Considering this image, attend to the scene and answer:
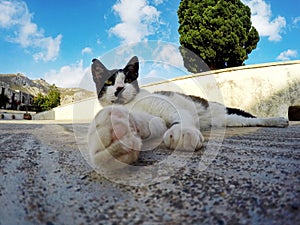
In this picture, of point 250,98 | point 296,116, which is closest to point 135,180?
point 250,98

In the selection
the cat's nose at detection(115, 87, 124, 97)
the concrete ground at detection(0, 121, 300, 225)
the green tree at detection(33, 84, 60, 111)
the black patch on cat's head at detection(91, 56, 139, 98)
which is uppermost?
the green tree at detection(33, 84, 60, 111)

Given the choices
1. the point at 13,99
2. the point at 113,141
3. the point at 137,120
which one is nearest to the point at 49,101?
the point at 13,99

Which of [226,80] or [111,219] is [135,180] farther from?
[226,80]

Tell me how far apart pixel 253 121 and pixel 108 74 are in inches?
54.0

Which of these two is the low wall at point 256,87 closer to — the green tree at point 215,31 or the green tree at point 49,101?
the green tree at point 215,31

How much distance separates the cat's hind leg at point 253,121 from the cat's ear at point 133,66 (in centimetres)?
93

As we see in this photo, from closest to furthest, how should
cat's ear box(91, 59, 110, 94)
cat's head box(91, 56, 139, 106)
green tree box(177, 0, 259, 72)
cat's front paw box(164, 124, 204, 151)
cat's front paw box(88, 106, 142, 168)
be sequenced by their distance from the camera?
1. cat's front paw box(88, 106, 142, 168)
2. cat's front paw box(164, 124, 204, 151)
3. cat's head box(91, 56, 139, 106)
4. cat's ear box(91, 59, 110, 94)
5. green tree box(177, 0, 259, 72)

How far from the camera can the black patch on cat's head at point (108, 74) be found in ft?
6.72

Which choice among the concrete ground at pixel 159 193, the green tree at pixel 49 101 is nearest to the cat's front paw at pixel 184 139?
the concrete ground at pixel 159 193

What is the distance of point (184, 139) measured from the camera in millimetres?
842

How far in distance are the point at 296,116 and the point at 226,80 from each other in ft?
4.09

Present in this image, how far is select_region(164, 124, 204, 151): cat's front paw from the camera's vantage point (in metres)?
0.84

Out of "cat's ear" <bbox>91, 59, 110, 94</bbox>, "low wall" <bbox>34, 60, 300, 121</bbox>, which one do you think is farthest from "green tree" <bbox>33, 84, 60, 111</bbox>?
"cat's ear" <bbox>91, 59, 110, 94</bbox>

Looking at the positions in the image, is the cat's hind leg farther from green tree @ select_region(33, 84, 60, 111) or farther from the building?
the building
